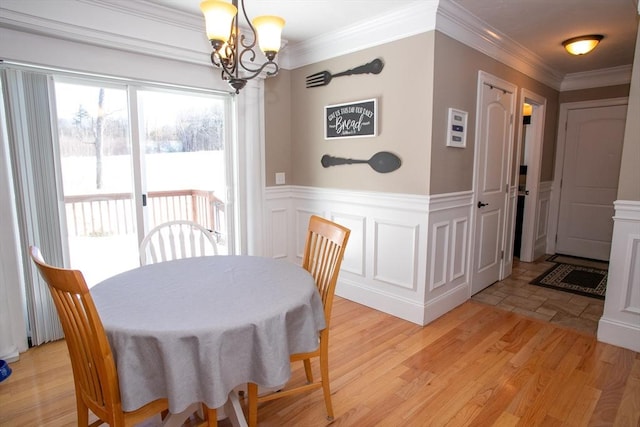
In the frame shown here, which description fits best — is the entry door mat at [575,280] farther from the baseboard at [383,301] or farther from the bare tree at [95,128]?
the bare tree at [95,128]

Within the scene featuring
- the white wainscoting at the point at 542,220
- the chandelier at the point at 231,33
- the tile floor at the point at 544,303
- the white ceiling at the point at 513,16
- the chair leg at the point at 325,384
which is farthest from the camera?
the white wainscoting at the point at 542,220

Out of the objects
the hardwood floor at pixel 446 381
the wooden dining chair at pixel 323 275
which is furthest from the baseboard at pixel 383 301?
the wooden dining chair at pixel 323 275

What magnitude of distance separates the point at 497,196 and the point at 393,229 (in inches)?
54.4

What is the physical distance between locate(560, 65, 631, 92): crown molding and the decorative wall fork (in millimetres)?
3213

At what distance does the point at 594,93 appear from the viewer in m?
4.47

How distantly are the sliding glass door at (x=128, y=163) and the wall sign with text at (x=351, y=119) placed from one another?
1.00 metres

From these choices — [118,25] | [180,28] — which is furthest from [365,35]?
[118,25]

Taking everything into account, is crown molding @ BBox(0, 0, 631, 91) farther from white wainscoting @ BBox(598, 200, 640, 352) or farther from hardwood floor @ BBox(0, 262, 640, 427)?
hardwood floor @ BBox(0, 262, 640, 427)

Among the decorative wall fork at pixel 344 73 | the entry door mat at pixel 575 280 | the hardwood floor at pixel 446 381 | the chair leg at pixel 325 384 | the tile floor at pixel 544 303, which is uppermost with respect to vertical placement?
the decorative wall fork at pixel 344 73

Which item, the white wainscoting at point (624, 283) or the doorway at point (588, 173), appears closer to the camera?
the white wainscoting at point (624, 283)

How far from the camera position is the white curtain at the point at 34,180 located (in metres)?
2.28

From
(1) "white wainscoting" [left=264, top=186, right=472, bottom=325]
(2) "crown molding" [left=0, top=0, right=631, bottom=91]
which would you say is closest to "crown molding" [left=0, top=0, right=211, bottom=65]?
(2) "crown molding" [left=0, top=0, right=631, bottom=91]

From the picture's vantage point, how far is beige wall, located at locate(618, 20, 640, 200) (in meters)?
2.35

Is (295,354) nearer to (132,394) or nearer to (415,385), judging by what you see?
(132,394)
